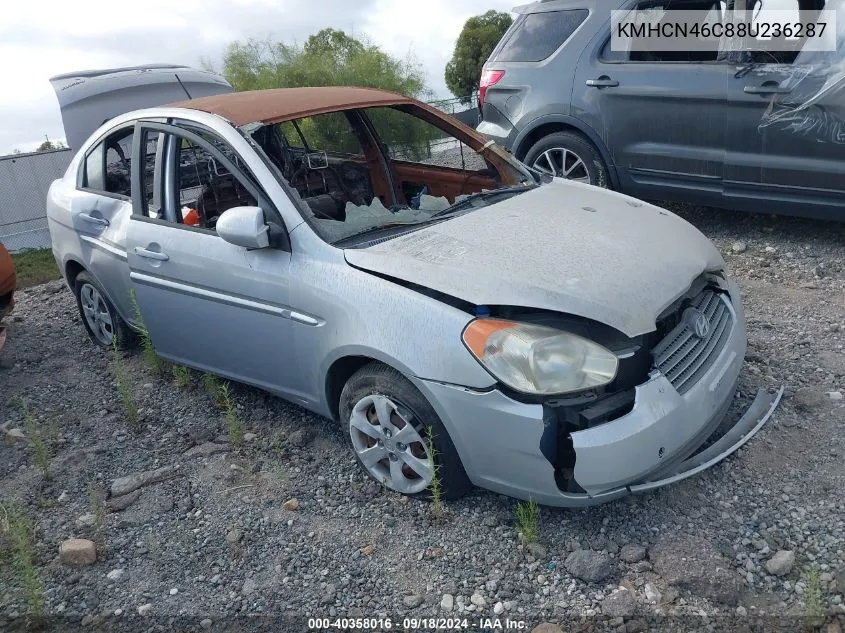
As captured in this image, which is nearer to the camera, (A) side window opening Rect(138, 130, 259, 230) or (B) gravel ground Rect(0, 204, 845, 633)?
(B) gravel ground Rect(0, 204, 845, 633)

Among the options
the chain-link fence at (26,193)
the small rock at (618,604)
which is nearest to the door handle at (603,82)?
the small rock at (618,604)

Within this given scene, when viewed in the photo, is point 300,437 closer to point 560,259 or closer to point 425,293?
point 425,293

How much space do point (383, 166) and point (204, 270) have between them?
1.48 meters

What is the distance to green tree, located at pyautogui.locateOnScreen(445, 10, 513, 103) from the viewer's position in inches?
1126

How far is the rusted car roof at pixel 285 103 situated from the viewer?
3.93 metres

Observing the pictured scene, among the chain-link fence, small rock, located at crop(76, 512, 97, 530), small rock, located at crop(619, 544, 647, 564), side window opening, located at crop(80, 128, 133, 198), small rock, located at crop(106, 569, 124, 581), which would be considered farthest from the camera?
the chain-link fence

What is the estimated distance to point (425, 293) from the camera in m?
3.08

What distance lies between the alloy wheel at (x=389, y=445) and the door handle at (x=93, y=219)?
7.28 feet

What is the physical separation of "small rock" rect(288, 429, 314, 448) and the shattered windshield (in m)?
1.12

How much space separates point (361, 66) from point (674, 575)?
37.6 ft

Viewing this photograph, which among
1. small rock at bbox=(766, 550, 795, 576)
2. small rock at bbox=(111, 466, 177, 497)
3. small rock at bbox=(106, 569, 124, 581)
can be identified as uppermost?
small rock at bbox=(766, 550, 795, 576)

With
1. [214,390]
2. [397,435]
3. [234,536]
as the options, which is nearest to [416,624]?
[397,435]

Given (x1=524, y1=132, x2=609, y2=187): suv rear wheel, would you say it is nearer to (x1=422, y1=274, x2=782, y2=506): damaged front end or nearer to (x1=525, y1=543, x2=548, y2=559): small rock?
(x1=422, y1=274, x2=782, y2=506): damaged front end

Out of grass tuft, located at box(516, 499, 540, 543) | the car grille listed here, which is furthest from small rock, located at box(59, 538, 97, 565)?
the car grille
